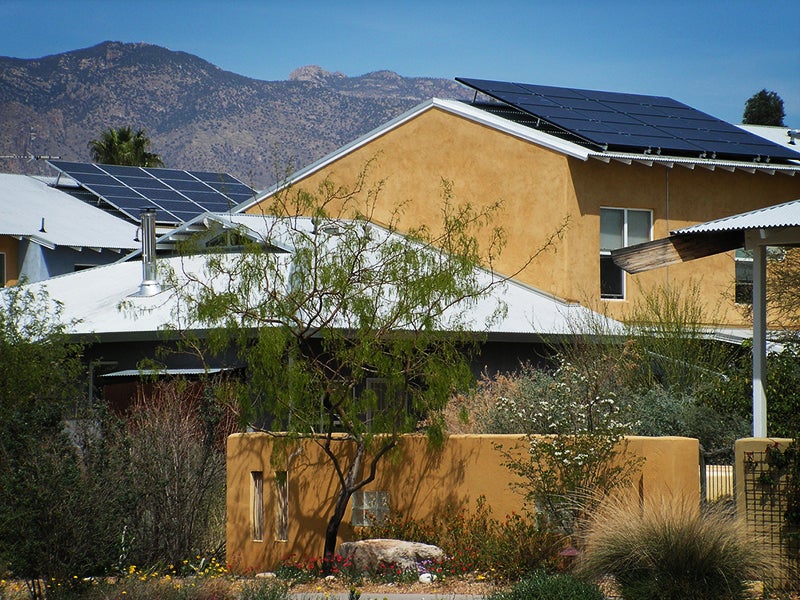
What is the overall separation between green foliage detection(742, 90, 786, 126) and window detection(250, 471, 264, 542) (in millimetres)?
A: 46941

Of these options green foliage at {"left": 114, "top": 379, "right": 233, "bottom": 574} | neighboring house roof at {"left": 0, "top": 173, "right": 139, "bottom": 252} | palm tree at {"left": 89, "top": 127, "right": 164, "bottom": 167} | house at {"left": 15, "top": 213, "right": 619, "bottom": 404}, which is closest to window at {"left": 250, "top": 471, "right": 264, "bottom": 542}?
green foliage at {"left": 114, "top": 379, "right": 233, "bottom": 574}

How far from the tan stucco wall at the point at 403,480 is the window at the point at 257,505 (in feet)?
0.20

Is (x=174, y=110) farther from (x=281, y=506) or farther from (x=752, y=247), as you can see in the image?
(x=752, y=247)

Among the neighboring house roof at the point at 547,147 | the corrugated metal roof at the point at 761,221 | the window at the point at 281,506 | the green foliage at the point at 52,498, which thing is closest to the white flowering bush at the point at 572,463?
the corrugated metal roof at the point at 761,221

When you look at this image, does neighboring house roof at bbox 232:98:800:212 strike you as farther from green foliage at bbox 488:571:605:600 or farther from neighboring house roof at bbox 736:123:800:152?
green foliage at bbox 488:571:605:600

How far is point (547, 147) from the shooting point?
23.1 metres

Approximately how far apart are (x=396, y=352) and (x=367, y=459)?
5.05ft

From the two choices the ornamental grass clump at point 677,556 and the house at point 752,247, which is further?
the house at point 752,247

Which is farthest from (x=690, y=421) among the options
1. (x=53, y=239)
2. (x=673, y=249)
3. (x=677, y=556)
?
(x=53, y=239)

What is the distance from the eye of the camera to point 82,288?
23438 mm

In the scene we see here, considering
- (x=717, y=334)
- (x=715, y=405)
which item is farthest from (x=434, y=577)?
(x=717, y=334)

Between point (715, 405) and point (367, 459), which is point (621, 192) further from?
point (367, 459)

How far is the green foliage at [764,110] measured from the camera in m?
57.3

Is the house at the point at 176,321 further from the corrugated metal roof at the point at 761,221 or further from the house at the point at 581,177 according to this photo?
the corrugated metal roof at the point at 761,221
